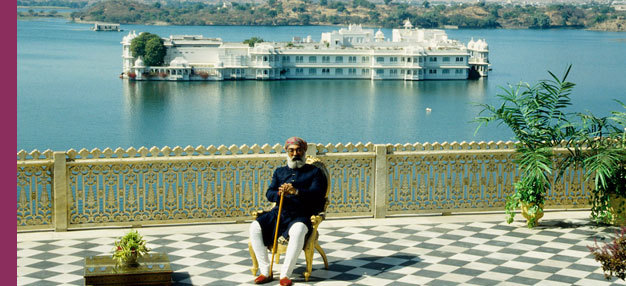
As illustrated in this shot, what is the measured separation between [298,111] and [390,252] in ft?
170

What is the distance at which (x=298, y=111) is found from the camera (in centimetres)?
6062

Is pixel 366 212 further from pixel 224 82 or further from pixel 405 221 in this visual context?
pixel 224 82

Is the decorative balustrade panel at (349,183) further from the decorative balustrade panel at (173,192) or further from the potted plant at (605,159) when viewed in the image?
the potted plant at (605,159)

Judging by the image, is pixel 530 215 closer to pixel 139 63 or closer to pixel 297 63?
pixel 297 63

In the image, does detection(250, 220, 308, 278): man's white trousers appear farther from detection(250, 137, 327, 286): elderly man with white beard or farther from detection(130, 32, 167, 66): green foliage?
detection(130, 32, 167, 66): green foliage

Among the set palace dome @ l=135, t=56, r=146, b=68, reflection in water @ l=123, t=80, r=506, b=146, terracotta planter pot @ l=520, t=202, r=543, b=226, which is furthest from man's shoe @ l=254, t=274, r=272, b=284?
palace dome @ l=135, t=56, r=146, b=68

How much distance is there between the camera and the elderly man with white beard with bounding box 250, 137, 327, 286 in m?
7.75

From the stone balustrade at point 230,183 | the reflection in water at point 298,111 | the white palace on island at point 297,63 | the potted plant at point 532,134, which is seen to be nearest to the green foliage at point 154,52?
the white palace on island at point 297,63

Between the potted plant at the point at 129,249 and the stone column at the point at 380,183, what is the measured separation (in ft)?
11.8

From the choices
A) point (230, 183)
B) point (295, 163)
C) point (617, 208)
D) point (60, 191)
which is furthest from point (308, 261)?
point (617, 208)

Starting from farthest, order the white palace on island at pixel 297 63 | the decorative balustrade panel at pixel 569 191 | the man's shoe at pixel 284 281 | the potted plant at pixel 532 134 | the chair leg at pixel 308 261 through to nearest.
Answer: the white palace on island at pixel 297 63
the decorative balustrade panel at pixel 569 191
the potted plant at pixel 532 134
the chair leg at pixel 308 261
the man's shoe at pixel 284 281

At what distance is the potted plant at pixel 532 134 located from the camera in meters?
9.88

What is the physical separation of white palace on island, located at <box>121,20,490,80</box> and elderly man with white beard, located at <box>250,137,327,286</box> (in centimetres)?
7623

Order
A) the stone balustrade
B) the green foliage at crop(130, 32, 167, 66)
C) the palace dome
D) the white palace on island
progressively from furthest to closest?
the green foliage at crop(130, 32, 167, 66), the white palace on island, the palace dome, the stone balustrade
